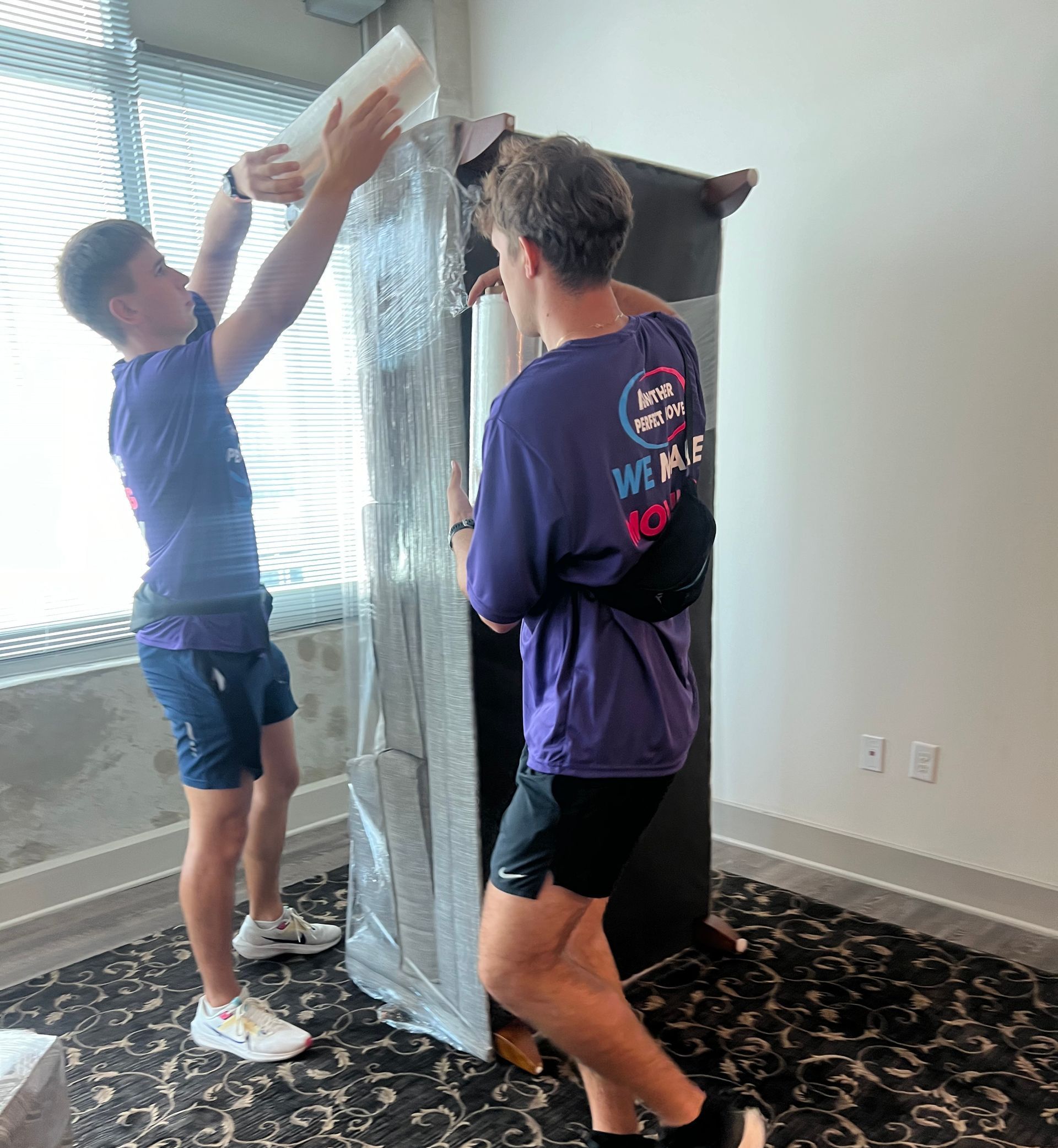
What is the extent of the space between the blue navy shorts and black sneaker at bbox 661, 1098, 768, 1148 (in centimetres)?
98

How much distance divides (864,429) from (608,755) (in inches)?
57.6

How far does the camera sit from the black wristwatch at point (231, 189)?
A: 5.67 ft

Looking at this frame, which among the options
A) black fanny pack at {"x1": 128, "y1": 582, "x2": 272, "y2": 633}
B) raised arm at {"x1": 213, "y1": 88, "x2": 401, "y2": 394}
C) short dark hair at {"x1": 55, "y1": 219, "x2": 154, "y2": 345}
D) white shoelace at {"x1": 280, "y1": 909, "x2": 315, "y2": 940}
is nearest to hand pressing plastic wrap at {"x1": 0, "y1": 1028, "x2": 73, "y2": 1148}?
black fanny pack at {"x1": 128, "y1": 582, "x2": 272, "y2": 633}

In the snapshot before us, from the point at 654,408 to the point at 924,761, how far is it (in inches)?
60.3

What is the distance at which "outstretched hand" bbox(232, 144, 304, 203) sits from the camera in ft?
5.37

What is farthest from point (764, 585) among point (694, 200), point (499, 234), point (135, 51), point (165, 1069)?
point (135, 51)

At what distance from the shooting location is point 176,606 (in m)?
1.73

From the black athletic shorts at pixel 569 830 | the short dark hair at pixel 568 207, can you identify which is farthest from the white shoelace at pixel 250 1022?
the short dark hair at pixel 568 207

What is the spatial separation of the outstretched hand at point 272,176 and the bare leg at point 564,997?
4.07 ft

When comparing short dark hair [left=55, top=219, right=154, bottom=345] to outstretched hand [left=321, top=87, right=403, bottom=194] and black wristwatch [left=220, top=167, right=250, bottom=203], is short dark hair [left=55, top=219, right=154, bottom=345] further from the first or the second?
outstretched hand [left=321, top=87, right=403, bottom=194]

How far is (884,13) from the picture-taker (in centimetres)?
214

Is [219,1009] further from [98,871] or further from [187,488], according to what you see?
[187,488]

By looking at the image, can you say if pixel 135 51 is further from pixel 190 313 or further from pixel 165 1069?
pixel 165 1069

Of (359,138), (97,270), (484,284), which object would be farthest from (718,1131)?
(97,270)
